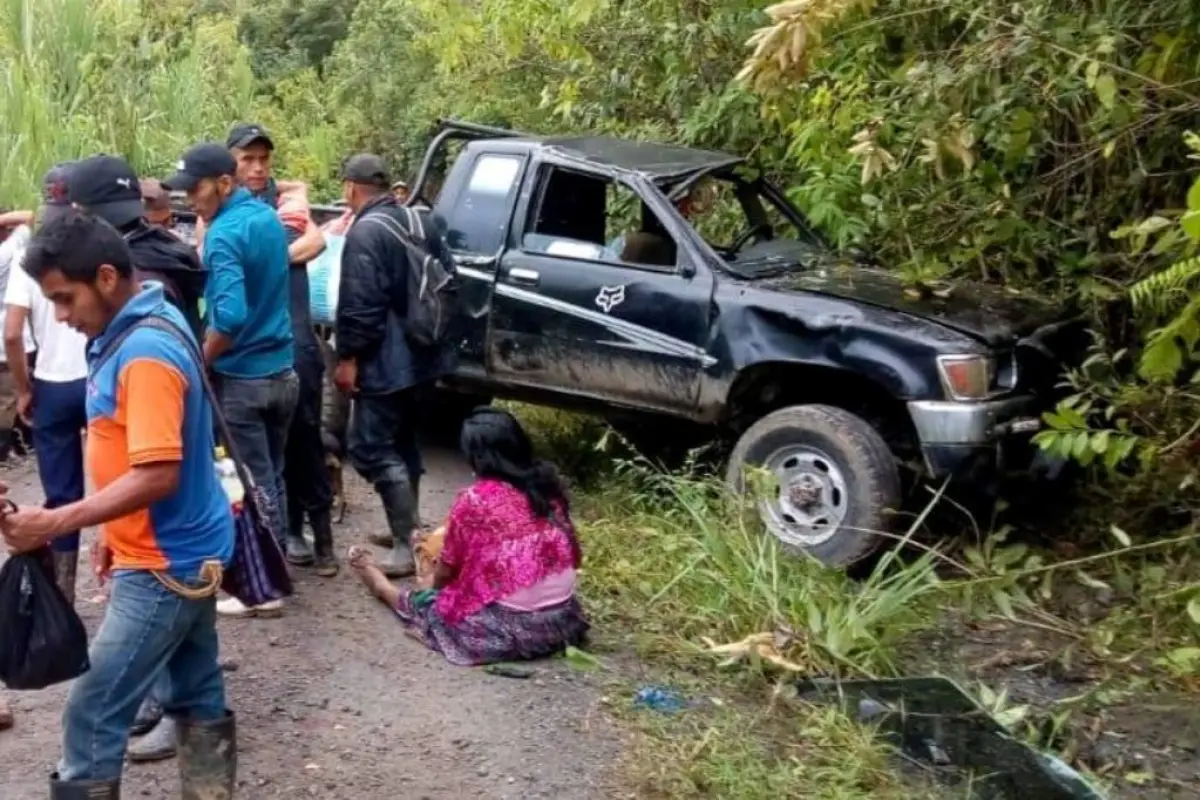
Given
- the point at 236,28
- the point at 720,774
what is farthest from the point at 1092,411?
the point at 236,28

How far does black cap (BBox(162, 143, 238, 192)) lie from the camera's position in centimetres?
542

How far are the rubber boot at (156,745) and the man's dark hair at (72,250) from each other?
1.65 meters

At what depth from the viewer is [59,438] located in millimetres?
5039

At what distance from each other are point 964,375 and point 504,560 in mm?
2187

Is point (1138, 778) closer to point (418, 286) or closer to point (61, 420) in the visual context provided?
point (418, 286)

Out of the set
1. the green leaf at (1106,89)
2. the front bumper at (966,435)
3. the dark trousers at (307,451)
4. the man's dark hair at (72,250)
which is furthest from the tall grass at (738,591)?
the man's dark hair at (72,250)

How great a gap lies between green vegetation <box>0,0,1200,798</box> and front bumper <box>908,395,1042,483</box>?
0.31 m

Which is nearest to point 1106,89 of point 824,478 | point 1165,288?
point 1165,288

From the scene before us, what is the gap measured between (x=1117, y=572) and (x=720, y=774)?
2.70m

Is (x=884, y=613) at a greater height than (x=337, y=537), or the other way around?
(x=884, y=613)

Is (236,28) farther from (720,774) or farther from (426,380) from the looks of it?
(720,774)

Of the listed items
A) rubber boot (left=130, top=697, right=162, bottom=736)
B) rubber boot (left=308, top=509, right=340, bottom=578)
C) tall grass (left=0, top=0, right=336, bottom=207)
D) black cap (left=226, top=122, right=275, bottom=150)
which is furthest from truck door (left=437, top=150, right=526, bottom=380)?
tall grass (left=0, top=0, right=336, bottom=207)

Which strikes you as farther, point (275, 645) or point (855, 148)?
point (855, 148)

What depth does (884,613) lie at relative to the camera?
18.3 feet
